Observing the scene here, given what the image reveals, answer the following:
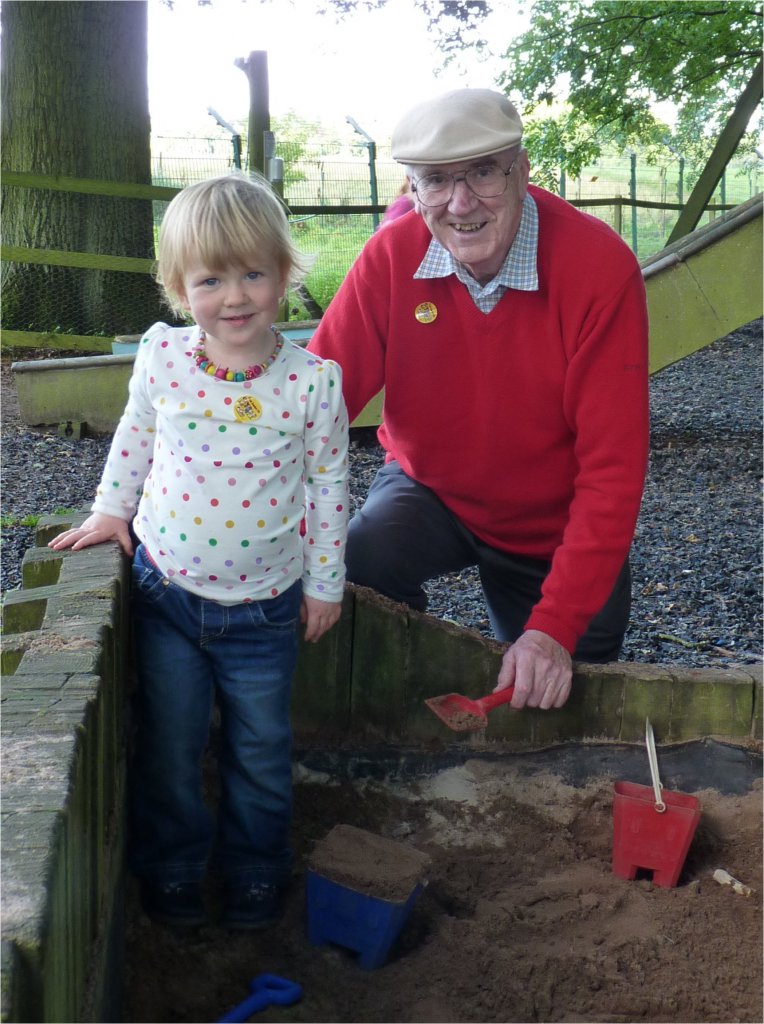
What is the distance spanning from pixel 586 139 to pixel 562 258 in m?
10.2

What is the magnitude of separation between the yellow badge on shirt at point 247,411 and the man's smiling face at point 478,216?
639mm

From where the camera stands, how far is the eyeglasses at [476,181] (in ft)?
7.21

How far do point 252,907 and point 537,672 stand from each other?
69 centimetres

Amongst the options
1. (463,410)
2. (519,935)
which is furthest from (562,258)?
(519,935)

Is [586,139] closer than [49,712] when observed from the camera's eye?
No

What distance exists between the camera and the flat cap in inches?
84.0

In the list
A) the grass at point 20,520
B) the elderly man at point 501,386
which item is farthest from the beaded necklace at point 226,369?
the grass at point 20,520

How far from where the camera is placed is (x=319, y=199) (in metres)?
13.9

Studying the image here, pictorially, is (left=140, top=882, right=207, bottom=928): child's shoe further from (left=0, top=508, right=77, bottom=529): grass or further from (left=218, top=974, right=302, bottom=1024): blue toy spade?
(left=0, top=508, right=77, bottom=529): grass

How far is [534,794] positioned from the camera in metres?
2.25

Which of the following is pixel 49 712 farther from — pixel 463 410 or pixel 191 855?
pixel 463 410

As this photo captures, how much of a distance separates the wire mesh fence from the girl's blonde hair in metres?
2.68

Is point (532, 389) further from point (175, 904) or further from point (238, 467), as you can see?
point (175, 904)

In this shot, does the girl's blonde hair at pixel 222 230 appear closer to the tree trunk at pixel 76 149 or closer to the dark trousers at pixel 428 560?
the dark trousers at pixel 428 560
